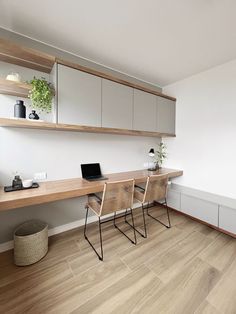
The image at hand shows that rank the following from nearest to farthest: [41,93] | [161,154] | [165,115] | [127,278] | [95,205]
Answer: [127,278], [41,93], [95,205], [165,115], [161,154]

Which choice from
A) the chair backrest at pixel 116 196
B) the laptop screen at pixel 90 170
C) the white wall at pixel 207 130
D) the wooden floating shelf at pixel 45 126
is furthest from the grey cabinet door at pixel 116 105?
the white wall at pixel 207 130

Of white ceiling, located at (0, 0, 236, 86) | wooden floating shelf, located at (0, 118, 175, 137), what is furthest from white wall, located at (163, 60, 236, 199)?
wooden floating shelf, located at (0, 118, 175, 137)

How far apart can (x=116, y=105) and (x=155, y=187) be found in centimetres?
132

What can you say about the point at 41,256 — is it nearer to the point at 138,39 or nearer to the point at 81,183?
the point at 81,183

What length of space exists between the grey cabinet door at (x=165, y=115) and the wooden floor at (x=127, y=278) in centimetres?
184

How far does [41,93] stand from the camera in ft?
5.18

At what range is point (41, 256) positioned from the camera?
67.0 inches

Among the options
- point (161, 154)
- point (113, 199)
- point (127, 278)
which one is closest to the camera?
point (127, 278)

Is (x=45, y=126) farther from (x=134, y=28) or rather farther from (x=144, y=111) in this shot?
(x=144, y=111)

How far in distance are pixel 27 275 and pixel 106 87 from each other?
2.33 metres

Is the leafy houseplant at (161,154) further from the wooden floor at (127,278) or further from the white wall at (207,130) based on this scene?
the wooden floor at (127,278)

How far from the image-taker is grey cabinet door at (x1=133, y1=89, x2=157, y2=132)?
243 cm

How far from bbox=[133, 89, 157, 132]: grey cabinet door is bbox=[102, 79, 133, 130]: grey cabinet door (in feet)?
0.36

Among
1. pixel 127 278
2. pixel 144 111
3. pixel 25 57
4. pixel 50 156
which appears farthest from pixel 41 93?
pixel 127 278
